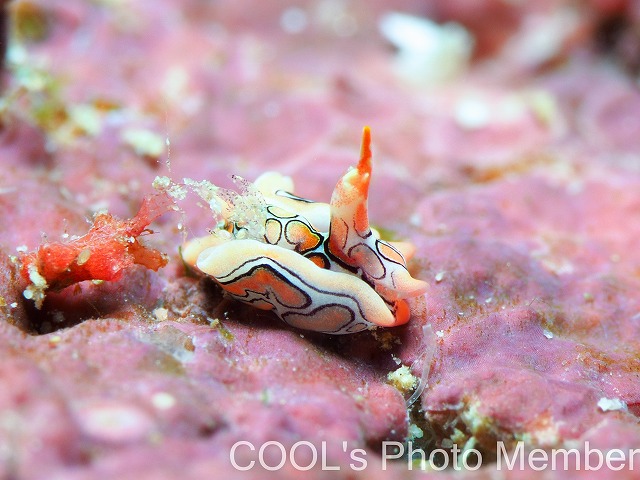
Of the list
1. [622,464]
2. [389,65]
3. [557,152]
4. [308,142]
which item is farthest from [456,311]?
[389,65]

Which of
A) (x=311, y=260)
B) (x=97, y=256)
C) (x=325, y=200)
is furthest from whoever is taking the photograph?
(x=325, y=200)

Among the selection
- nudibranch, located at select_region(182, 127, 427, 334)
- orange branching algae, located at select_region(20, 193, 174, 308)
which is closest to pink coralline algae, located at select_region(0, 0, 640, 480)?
orange branching algae, located at select_region(20, 193, 174, 308)

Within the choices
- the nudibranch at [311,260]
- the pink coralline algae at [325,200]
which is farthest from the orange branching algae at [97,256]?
the nudibranch at [311,260]

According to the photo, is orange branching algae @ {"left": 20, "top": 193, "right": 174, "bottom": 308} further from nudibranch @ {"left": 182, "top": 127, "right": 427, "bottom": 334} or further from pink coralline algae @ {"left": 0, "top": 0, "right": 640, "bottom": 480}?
nudibranch @ {"left": 182, "top": 127, "right": 427, "bottom": 334}

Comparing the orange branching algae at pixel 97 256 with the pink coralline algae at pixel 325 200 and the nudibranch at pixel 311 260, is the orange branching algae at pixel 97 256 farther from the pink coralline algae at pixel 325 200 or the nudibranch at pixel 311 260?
the nudibranch at pixel 311 260

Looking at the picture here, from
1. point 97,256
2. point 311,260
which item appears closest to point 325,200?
point 311,260

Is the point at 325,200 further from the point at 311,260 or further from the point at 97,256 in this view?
the point at 97,256
